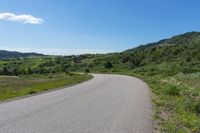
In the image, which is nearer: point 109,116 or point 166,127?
point 166,127

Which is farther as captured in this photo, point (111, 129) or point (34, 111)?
point (34, 111)

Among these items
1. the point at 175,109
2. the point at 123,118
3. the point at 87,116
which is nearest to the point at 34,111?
the point at 87,116

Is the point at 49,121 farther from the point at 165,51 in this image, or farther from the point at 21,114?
the point at 165,51

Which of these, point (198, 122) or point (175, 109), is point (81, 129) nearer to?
point (198, 122)

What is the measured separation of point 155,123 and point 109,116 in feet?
5.73

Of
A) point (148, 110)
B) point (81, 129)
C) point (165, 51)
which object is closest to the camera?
point (81, 129)

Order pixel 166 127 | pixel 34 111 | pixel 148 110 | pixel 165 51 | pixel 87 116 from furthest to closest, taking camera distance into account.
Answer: pixel 165 51 → pixel 148 110 → pixel 34 111 → pixel 87 116 → pixel 166 127

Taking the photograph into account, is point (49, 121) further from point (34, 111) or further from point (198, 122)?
point (198, 122)

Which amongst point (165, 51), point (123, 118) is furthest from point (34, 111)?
point (165, 51)

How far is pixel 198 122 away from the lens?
11.1 meters

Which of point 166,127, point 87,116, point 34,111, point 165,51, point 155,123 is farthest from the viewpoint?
point 165,51

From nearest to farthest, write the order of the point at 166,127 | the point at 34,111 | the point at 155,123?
the point at 166,127 → the point at 155,123 → the point at 34,111

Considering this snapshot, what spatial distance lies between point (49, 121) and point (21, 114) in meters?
1.96

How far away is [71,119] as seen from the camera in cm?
1158
